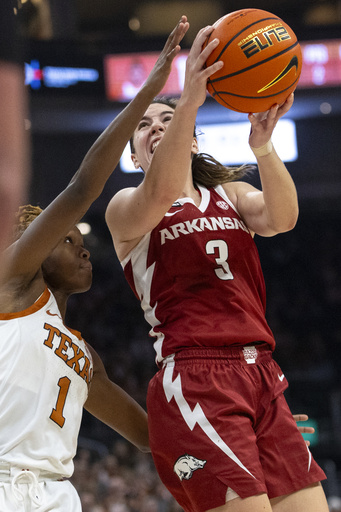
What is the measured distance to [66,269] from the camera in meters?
2.90

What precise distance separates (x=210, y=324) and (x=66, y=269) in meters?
Result: 0.66

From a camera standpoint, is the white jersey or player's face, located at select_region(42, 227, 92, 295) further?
player's face, located at select_region(42, 227, 92, 295)

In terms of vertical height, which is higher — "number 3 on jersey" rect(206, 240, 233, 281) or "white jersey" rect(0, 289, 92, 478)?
"number 3 on jersey" rect(206, 240, 233, 281)

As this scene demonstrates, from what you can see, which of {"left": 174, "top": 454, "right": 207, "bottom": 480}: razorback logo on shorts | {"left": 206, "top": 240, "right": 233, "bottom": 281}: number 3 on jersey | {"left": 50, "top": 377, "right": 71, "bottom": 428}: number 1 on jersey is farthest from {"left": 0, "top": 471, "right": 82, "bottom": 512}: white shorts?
{"left": 206, "top": 240, "right": 233, "bottom": 281}: number 3 on jersey

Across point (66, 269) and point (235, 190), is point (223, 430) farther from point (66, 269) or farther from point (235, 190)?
point (235, 190)

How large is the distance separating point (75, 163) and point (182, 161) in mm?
9551

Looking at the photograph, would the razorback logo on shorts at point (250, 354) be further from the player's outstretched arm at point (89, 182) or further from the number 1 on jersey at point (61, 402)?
the player's outstretched arm at point (89, 182)

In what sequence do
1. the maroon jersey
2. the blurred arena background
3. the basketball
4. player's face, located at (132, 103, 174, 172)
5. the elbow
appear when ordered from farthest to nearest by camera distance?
the blurred arena background, player's face, located at (132, 103, 174, 172), the elbow, the maroon jersey, the basketball

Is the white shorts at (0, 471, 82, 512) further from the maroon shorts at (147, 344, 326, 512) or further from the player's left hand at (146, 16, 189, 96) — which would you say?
the player's left hand at (146, 16, 189, 96)

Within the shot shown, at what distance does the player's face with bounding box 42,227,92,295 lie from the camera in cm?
289

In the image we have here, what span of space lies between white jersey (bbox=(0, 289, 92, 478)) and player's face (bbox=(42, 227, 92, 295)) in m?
0.15

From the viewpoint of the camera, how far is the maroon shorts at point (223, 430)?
2479mm

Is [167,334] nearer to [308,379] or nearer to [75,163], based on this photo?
[75,163]

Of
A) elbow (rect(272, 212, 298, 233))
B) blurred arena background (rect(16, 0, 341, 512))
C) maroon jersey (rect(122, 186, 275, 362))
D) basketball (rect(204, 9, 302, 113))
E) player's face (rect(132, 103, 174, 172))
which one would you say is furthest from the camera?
blurred arena background (rect(16, 0, 341, 512))
